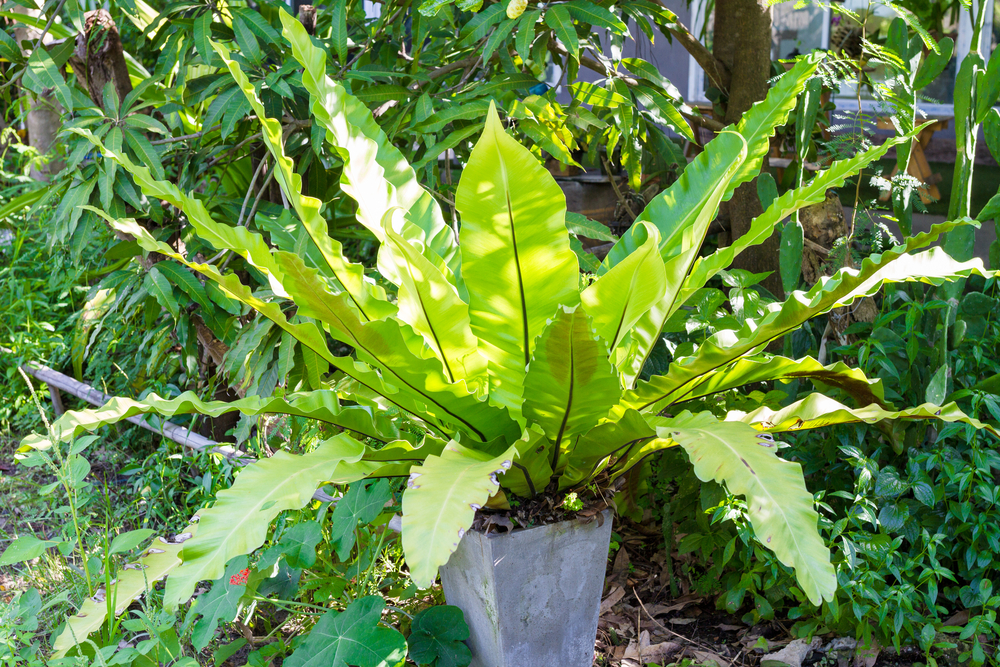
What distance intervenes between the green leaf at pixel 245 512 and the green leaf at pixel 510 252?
30 cm

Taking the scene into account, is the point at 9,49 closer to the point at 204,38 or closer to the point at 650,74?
the point at 204,38

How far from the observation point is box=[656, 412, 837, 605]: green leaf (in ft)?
3.16

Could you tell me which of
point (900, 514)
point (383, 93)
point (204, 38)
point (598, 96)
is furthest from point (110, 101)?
point (900, 514)

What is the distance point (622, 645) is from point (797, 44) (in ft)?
10.9

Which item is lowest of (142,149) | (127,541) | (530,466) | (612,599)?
(612,599)

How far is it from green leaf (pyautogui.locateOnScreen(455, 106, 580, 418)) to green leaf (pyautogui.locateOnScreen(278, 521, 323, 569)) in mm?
539

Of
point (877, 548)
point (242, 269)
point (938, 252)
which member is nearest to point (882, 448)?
point (877, 548)

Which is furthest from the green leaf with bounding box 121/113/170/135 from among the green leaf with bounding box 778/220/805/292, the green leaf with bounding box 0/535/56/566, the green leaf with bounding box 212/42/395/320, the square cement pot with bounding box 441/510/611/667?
the green leaf with bounding box 778/220/805/292

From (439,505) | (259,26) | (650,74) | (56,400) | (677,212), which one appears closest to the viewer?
(439,505)

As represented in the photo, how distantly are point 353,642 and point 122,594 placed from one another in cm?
42

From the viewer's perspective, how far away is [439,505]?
1.02m

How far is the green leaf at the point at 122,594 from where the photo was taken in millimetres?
1327

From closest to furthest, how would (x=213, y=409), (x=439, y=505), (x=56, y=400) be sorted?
(x=439, y=505), (x=213, y=409), (x=56, y=400)

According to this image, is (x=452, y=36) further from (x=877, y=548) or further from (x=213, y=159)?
(x=877, y=548)
